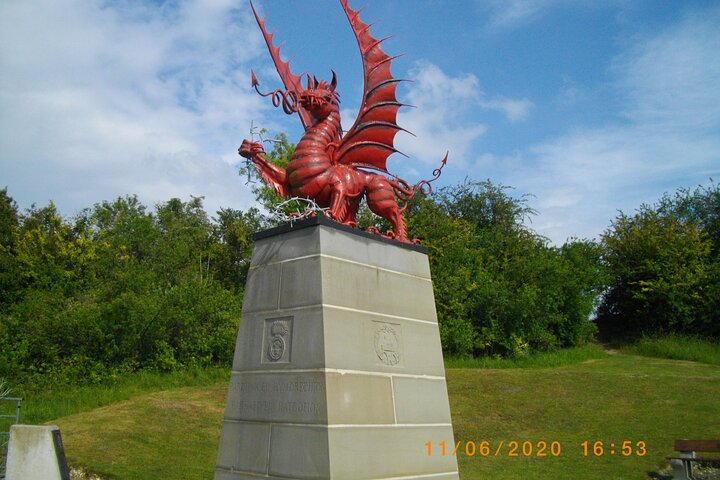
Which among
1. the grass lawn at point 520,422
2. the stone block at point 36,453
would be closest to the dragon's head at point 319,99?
the stone block at point 36,453

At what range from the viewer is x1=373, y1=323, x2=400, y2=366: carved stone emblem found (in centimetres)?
554

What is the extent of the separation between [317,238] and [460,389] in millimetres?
10908

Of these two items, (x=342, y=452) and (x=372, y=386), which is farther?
(x=372, y=386)

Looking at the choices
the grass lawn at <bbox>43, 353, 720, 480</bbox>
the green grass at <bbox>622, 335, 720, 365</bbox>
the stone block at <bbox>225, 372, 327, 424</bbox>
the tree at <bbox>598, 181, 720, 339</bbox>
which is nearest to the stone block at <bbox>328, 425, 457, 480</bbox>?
the stone block at <bbox>225, 372, 327, 424</bbox>

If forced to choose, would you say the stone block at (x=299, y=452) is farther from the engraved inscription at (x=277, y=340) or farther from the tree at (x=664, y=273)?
the tree at (x=664, y=273)

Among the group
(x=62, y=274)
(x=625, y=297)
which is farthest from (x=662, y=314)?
(x=62, y=274)

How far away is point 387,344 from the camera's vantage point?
5.64 m

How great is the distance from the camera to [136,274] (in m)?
20.9

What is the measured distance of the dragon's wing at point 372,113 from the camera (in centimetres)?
684

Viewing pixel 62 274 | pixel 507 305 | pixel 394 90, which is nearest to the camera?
pixel 394 90

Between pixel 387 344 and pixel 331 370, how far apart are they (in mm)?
865

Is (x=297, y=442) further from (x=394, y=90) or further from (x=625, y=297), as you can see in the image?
(x=625, y=297)

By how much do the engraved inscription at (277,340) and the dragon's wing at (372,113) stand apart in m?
2.25
